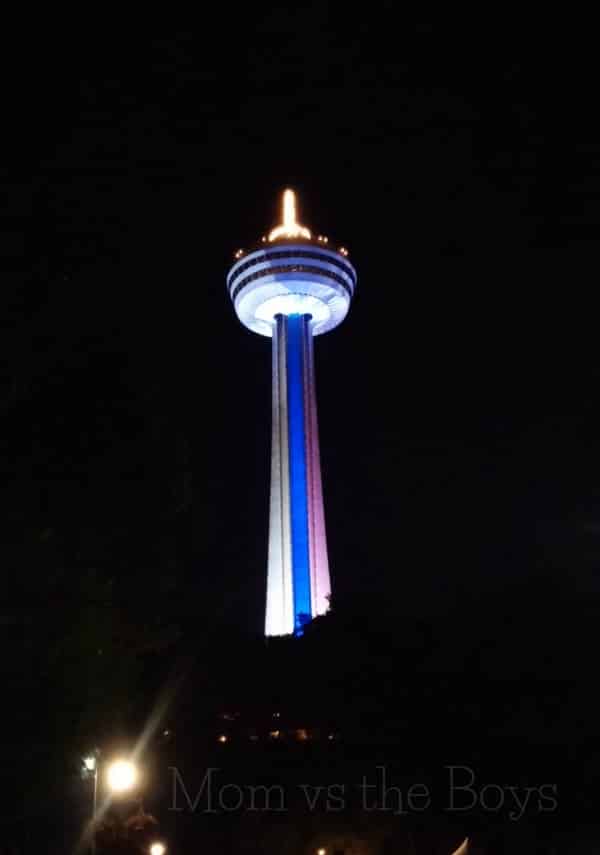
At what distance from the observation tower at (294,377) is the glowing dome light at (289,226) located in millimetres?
75

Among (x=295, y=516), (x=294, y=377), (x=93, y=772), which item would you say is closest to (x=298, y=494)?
(x=295, y=516)

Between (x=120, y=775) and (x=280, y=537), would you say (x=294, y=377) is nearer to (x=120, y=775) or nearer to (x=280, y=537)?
(x=280, y=537)

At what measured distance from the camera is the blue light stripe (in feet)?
173

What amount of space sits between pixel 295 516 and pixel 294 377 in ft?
32.2

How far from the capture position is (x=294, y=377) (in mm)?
57875

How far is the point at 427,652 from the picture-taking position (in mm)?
25281

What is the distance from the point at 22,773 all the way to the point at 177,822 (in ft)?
38.4

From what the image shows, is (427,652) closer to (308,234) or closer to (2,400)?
(2,400)

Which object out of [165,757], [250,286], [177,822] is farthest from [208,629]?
[250,286]

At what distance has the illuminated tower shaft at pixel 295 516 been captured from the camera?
53.1 m

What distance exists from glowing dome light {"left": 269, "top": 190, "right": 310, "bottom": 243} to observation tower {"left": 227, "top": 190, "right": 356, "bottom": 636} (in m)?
0.07

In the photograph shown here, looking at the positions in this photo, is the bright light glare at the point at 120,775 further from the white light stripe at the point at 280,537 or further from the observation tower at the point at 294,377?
the white light stripe at the point at 280,537

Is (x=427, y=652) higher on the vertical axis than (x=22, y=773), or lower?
higher

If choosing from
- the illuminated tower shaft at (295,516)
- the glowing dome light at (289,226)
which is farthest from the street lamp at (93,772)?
the glowing dome light at (289,226)
